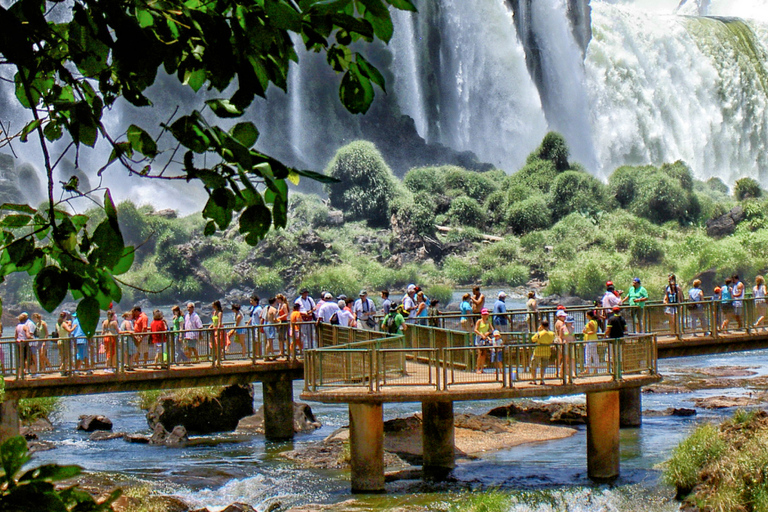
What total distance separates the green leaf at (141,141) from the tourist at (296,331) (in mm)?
16711

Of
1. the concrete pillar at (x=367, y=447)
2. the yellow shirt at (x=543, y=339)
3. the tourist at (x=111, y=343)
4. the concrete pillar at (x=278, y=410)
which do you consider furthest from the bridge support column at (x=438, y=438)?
the tourist at (x=111, y=343)

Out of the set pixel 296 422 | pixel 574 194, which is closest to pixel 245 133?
pixel 296 422

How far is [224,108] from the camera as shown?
308cm

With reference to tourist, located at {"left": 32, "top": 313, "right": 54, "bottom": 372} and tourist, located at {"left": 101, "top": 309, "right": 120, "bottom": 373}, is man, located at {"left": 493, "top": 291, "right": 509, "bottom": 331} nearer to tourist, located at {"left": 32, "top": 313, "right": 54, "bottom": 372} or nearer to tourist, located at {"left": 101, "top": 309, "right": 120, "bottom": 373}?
tourist, located at {"left": 101, "top": 309, "right": 120, "bottom": 373}

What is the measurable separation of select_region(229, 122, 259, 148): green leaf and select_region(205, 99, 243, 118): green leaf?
4 cm

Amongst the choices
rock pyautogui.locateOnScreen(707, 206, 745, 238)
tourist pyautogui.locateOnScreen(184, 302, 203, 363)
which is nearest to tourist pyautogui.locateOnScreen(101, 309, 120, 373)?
tourist pyautogui.locateOnScreen(184, 302, 203, 363)

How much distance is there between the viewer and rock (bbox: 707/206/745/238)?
2948 inches

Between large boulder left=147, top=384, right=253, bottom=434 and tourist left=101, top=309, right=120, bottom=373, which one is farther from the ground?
tourist left=101, top=309, right=120, bottom=373

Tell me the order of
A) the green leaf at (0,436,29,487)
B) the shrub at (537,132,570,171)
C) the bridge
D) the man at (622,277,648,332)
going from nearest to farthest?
1. the green leaf at (0,436,29,487)
2. the bridge
3. the man at (622,277,648,332)
4. the shrub at (537,132,570,171)

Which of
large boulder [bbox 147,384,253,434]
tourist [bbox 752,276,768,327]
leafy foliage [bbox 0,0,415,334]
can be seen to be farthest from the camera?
large boulder [bbox 147,384,253,434]

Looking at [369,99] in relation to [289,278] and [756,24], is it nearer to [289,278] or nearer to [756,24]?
[289,278]

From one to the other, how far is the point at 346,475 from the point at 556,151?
237ft

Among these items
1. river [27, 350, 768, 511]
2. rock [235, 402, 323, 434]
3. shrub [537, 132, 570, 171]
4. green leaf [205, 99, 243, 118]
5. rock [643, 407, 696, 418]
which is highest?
shrub [537, 132, 570, 171]

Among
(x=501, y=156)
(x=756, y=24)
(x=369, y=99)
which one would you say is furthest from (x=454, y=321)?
(x=756, y=24)
